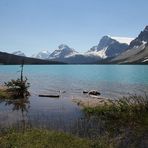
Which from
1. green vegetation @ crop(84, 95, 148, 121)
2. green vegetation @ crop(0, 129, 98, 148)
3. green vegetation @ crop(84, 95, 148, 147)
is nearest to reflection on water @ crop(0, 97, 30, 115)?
green vegetation @ crop(84, 95, 148, 121)

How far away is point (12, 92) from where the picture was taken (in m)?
50.3

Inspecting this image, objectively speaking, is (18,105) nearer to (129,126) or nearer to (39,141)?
(129,126)

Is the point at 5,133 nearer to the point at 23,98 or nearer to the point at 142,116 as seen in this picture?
the point at 142,116

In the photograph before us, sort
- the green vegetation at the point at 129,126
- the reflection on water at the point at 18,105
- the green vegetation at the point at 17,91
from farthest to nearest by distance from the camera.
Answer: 1. the green vegetation at the point at 17,91
2. the reflection on water at the point at 18,105
3. the green vegetation at the point at 129,126

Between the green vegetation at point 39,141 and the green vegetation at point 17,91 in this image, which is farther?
the green vegetation at point 17,91

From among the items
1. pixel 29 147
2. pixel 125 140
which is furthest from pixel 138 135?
pixel 29 147

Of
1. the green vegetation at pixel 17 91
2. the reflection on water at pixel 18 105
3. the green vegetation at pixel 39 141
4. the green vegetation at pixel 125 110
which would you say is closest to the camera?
the green vegetation at pixel 39 141

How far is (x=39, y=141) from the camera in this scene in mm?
18328

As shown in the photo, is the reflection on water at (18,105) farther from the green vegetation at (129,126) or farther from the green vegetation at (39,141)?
the green vegetation at (39,141)

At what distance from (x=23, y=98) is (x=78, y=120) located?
70.5 ft

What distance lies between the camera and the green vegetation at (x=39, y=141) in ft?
56.9

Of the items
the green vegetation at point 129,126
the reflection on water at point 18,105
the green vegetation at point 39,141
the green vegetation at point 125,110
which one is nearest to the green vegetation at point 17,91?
the reflection on water at point 18,105

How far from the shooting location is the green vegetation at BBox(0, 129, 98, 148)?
56.9 ft

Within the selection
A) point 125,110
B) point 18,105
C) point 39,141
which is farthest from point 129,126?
point 18,105
